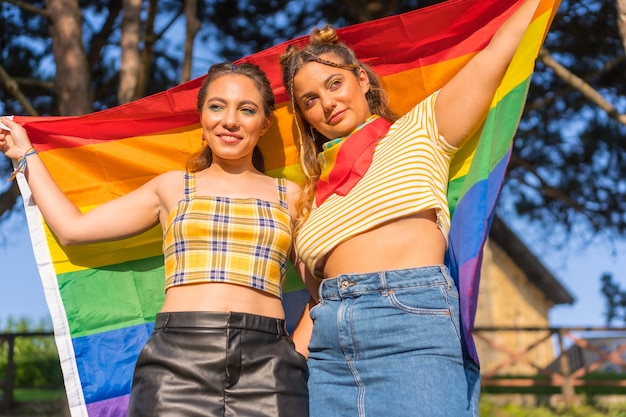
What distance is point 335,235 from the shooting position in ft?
9.39

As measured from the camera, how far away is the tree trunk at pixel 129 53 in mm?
6457

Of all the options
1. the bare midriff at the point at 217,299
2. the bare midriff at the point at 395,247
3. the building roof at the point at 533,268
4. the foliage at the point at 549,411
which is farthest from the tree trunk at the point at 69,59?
the building roof at the point at 533,268

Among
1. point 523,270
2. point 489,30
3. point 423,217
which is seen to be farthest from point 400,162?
point 523,270

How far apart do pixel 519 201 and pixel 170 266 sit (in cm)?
888

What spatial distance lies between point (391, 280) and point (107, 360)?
157 centimetres

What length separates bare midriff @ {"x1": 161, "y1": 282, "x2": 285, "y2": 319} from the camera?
109 inches

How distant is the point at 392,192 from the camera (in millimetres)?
2787

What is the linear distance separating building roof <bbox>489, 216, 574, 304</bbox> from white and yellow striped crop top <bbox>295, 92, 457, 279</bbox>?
17.6 metres

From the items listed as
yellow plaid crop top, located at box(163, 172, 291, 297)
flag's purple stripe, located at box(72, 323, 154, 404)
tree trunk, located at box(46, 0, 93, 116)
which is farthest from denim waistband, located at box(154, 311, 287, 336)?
tree trunk, located at box(46, 0, 93, 116)

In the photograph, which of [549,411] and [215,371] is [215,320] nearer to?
[215,371]

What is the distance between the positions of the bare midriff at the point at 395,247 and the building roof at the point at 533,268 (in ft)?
58.2

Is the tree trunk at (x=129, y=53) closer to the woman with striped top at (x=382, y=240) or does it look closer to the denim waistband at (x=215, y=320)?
the woman with striped top at (x=382, y=240)

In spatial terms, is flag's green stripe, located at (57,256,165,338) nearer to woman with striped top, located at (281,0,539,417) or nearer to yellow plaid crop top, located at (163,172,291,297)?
yellow plaid crop top, located at (163,172,291,297)

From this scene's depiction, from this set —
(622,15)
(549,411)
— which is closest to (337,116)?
(622,15)
